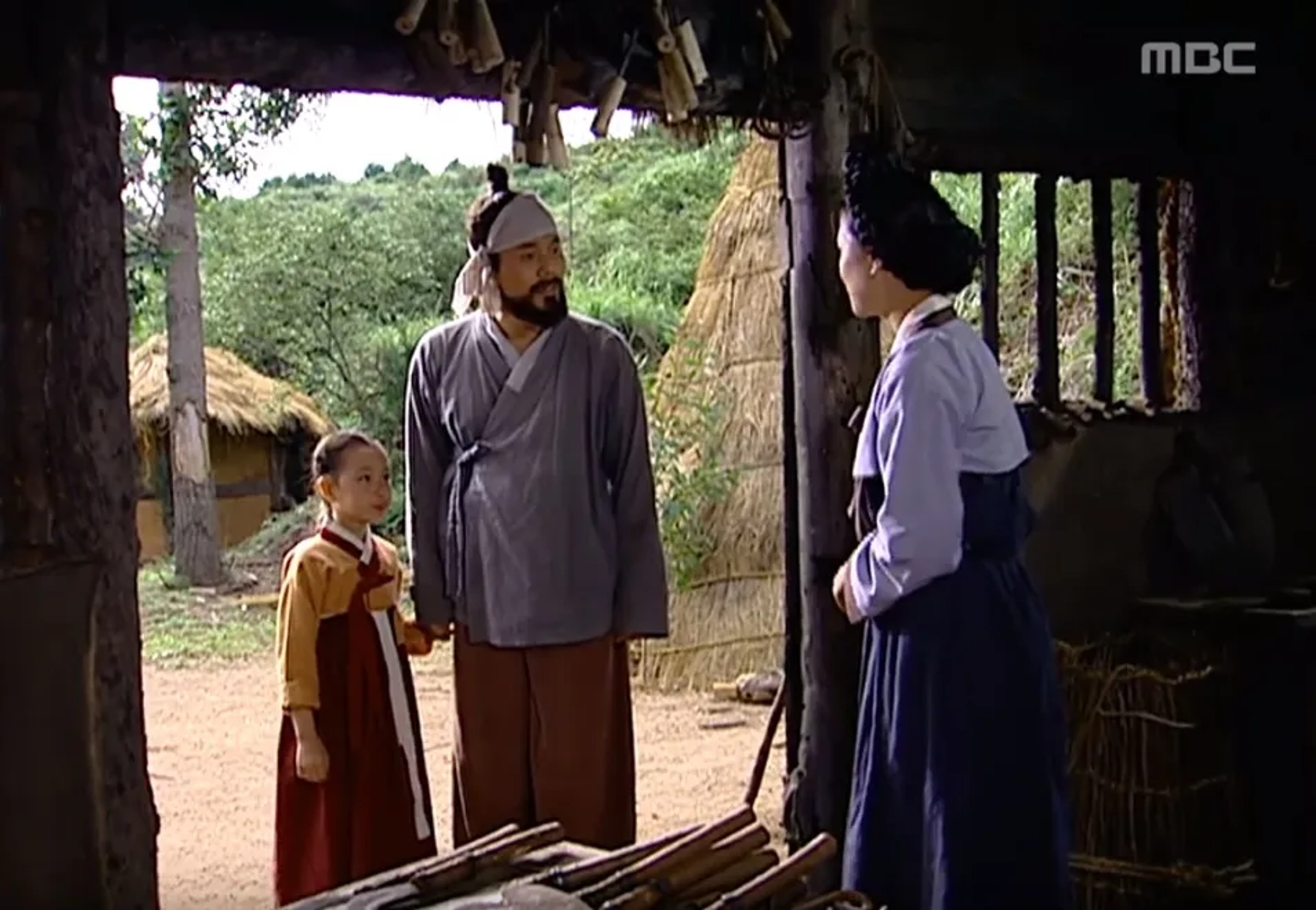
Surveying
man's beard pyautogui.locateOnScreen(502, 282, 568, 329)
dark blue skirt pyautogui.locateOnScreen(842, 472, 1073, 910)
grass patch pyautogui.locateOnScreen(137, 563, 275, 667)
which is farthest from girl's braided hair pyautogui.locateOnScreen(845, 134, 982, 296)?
grass patch pyautogui.locateOnScreen(137, 563, 275, 667)

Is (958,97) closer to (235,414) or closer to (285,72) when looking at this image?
(285,72)

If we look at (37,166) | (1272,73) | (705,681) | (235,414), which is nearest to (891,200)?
(37,166)

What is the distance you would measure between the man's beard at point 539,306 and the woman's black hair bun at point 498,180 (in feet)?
0.77

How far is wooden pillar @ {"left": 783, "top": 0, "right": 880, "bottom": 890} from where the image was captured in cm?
384

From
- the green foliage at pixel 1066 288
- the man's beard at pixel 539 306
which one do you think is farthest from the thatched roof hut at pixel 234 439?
the man's beard at pixel 539 306

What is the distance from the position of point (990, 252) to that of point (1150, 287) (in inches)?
24.0

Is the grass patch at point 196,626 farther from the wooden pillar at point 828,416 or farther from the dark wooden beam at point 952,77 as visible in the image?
the dark wooden beam at point 952,77

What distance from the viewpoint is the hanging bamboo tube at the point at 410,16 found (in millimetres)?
3148

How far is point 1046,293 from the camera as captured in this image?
439 cm

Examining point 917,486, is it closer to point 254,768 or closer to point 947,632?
point 947,632

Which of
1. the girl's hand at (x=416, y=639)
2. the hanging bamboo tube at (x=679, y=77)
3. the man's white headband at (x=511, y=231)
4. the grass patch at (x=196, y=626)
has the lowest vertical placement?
the grass patch at (x=196, y=626)

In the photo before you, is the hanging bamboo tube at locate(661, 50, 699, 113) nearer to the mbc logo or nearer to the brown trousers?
the brown trousers

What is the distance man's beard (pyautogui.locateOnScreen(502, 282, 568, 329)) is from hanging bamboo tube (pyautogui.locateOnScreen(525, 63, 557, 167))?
12.7 inches

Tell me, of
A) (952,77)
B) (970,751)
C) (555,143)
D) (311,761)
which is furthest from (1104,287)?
(311,761)
